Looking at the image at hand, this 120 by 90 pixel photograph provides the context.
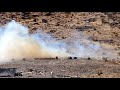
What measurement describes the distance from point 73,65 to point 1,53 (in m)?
1.89

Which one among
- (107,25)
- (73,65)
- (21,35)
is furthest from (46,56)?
(107,25)

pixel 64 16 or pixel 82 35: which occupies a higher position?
pixel 64 16

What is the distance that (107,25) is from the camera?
9.08m

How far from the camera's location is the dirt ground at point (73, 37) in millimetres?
5008

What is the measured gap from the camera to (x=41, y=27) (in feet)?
29.0

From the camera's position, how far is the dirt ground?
5.01 metres

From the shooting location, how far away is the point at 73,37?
25.6ft
